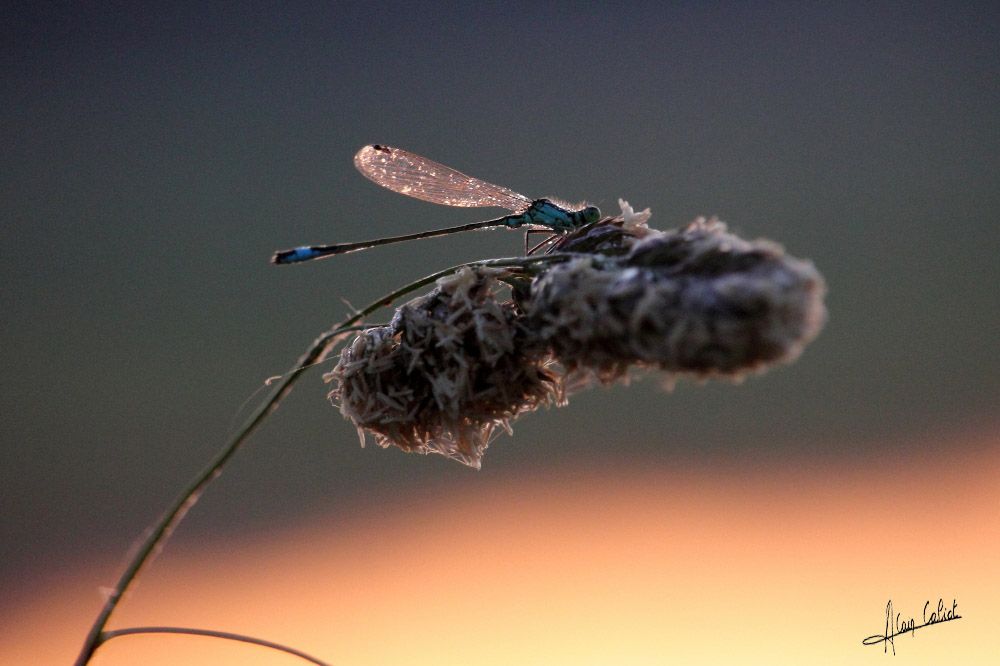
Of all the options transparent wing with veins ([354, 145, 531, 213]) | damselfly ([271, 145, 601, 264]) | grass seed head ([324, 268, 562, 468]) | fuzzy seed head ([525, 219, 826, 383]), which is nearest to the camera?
fuzzy seed head ([525, 219, 826, 383])

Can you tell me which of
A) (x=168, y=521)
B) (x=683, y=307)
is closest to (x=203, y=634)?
(x=168, y=521)

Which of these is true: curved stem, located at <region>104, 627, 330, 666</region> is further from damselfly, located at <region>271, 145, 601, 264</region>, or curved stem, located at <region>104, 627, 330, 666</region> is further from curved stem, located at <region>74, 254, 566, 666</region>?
damselfly, located at <region>271, 145, 601, 264</region>

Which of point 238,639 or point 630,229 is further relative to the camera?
point 630,229

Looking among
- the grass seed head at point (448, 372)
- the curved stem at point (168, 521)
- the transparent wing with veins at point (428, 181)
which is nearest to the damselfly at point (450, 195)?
the transparent wing with veins at point (428, 181)

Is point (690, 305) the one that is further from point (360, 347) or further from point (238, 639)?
point (238, 639)

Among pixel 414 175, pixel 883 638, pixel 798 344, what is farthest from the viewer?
pixel 883 638

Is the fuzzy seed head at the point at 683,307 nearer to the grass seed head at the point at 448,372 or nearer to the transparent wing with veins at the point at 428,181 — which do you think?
the grass seed head at the point at 448,372

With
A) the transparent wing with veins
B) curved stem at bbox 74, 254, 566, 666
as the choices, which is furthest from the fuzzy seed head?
the transparent wing with veins

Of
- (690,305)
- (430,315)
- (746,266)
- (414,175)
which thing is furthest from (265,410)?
(414,175)
